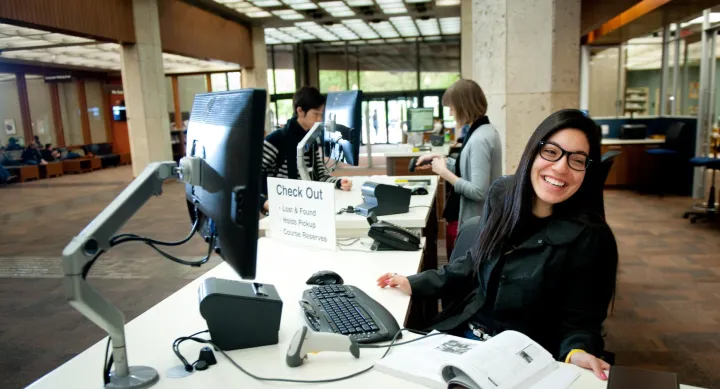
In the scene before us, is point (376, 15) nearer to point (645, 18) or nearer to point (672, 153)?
point (645, 18)

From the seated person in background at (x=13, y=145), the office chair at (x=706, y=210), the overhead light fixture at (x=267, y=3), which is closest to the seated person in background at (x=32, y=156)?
the seated person in background at (x=13, y=145)

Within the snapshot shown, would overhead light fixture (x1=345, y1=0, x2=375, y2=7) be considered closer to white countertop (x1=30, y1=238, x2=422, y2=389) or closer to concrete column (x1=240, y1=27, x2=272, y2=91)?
concrete column (x1=240, y1=27, x2=272, y2=91)

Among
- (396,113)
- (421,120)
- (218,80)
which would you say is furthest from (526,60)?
(218,80)

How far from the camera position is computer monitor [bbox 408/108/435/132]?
812 centimetres

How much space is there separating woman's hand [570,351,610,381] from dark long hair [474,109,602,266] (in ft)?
1.41

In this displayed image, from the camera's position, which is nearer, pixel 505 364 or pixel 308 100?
pixel 505 364

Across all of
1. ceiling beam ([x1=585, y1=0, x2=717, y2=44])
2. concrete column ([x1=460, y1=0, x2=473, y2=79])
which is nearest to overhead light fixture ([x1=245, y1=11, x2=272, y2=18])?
concrete column ([x1=460, y1=0, x2=473, y2=79])

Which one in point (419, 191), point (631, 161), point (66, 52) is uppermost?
point (66, 52)

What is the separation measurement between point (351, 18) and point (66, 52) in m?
7.50

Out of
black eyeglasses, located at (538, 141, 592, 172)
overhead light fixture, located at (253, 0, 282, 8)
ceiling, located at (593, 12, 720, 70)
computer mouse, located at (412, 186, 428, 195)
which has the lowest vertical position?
computer mouse, located at (412, 186, 428, 195)

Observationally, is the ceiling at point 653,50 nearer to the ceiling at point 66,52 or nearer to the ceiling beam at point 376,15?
the ceiling beam at point 376,15

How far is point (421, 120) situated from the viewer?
816 centimetres

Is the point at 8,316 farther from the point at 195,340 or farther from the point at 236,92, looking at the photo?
the point at 236,92

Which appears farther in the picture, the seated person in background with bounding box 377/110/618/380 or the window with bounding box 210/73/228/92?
the window with bounding box 210/73/228/92
